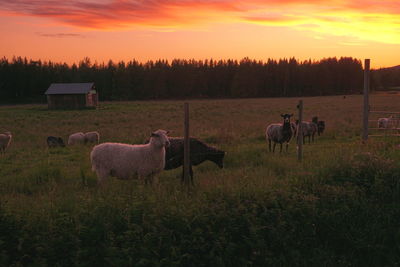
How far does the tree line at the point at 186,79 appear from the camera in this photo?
9724cm

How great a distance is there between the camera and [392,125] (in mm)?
21812

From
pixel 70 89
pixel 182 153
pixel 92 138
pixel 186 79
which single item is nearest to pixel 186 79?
pixel 186 79

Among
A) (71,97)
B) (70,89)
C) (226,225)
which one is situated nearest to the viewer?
(226,225)

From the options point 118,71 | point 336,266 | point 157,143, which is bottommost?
point 336,266

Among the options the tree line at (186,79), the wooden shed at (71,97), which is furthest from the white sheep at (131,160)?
the tree line at (186,79)

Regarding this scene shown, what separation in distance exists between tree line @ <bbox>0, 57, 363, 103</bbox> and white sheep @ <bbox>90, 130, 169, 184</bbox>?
300 feet

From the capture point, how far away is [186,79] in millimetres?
122562

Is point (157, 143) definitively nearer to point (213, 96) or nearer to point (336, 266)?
point (336, 266)

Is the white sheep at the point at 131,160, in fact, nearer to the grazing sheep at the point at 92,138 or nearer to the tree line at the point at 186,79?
the grazing sheep at the point at 92,138

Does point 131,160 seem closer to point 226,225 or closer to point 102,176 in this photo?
point 102,176

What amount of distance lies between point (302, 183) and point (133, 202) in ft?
12.9

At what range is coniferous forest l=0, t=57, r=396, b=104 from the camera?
9719 cm

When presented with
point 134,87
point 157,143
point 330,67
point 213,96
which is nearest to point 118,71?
point 134,87

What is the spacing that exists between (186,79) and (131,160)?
376 ft
